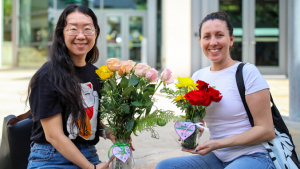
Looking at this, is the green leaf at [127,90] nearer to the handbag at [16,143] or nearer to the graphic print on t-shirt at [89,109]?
the graphic print on t-shirt at [89,109]

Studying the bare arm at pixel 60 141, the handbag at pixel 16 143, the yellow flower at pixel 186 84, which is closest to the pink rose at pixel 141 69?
the yellow flower at pixel 186 84

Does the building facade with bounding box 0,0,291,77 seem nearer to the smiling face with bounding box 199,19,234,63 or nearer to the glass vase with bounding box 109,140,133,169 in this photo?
the smiling face with bounding box 199,19,234,63

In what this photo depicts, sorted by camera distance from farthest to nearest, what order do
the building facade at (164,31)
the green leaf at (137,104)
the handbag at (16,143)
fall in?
the building facade at (164,31) → the handbag at (16,143) → the green leaf at (137,104)

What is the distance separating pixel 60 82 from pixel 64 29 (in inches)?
16.2

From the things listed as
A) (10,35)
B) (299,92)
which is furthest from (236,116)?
(10,35)

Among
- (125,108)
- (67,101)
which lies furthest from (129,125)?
(67,101)

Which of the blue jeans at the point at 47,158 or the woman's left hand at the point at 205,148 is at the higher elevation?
the woman's left hand at the point at 205,148

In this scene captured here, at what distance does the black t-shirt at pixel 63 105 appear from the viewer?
1909 mm

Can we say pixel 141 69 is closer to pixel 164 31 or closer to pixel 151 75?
pixel 151 75

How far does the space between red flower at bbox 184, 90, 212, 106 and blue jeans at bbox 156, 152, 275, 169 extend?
1.65 feet

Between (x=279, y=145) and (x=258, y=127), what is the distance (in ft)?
0.62

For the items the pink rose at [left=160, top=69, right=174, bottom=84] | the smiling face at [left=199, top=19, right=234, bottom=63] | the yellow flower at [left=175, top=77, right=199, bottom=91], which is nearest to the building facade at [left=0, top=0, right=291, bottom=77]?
the smiling face at [left=199, top=19, right=234, bottom=63]

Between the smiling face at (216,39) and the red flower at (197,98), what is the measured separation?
0.48m

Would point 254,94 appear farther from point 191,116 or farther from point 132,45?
point 132,45
